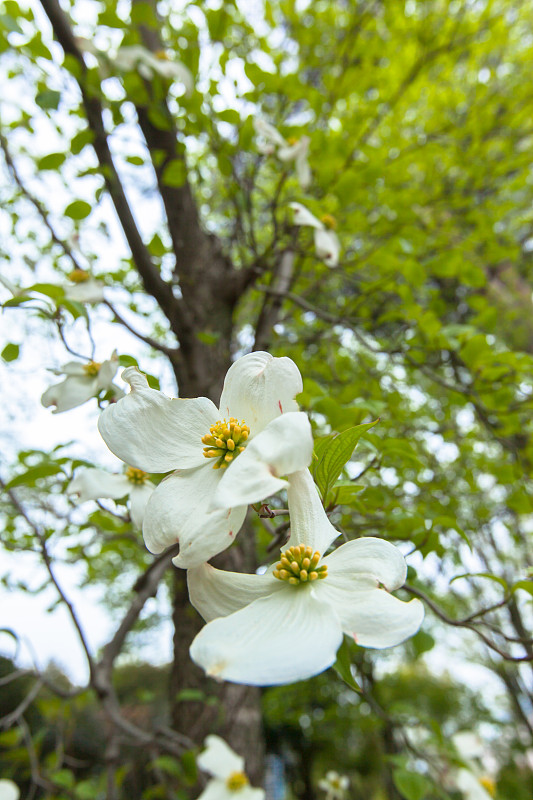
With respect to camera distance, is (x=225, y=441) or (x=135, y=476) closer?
(x=225, y=441)

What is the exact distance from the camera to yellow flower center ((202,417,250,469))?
336 mm

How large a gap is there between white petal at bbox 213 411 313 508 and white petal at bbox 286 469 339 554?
0.06m

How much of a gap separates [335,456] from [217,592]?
11 cm

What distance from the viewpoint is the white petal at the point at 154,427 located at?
1.05 ft

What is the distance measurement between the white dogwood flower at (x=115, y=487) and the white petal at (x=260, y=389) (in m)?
0.23

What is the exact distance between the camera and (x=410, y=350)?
0.88 meters

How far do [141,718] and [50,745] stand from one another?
2.31 ft

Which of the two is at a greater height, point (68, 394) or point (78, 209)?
point (78, 209)

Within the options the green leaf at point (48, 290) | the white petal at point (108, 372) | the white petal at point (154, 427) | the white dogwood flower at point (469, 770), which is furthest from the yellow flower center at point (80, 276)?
the white dogwood flower at point (469, 770)

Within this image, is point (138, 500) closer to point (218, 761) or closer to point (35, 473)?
point (35, 473)

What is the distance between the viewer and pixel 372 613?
10.8 inches

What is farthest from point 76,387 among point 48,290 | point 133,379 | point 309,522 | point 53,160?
point 53,160

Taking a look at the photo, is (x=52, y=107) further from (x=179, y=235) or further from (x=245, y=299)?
(x=245, y=299)

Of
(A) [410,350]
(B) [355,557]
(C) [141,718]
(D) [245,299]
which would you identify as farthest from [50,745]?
(B) [355,557]
